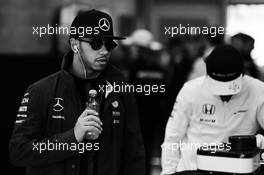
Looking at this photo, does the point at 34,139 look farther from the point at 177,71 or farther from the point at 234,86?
the point at 177,71

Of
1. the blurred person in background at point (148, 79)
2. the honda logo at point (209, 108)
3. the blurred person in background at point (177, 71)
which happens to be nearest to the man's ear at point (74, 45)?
the honda logo at point (209, 108)

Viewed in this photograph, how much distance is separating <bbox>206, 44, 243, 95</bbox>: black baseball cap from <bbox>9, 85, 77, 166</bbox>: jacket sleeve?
2.46 ft

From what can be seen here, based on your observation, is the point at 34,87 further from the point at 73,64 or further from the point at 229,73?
the point at 229,73

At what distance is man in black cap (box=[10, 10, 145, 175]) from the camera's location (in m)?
2.28

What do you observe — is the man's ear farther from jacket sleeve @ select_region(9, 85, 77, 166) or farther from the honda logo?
the honda logo

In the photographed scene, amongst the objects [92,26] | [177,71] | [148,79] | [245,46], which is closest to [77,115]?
[92,26]

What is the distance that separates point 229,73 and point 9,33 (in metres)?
1.85

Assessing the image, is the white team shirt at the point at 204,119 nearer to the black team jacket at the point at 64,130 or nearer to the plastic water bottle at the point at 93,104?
the black team jacket at the point at 64,130

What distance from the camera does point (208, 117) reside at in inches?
113

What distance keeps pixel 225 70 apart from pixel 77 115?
707 millimetres

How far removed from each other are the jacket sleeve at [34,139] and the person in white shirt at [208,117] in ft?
2.27

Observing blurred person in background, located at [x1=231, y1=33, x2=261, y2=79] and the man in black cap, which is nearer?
the man in black cap

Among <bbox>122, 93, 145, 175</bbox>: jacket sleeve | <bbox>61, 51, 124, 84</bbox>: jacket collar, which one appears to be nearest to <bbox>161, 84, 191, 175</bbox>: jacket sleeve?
<bbox>122, 93, 145, 175</bbox>: jacket sleeve

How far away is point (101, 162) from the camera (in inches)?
93.2
